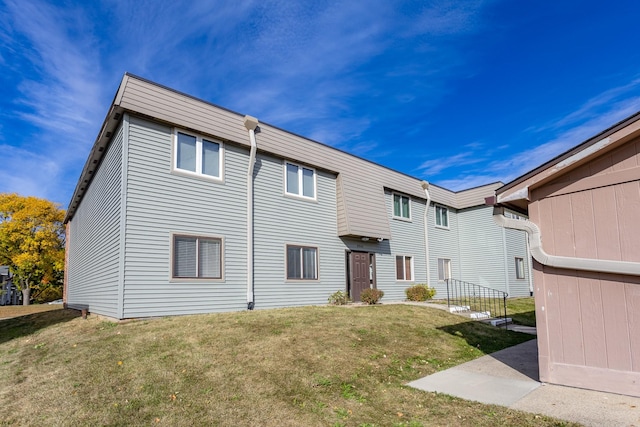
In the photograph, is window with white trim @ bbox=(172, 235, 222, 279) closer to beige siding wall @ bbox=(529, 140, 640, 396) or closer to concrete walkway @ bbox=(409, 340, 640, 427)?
concrete walkway @ bbox=(409, 340, 640, 427)

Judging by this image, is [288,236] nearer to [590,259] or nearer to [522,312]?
[590,259]

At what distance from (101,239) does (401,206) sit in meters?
12.6

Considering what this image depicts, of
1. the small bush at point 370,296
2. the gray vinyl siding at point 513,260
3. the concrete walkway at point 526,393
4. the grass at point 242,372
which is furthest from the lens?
the gray vinyl siding at point 513,260

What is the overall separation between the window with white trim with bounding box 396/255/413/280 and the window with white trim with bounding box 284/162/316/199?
19.3 ft

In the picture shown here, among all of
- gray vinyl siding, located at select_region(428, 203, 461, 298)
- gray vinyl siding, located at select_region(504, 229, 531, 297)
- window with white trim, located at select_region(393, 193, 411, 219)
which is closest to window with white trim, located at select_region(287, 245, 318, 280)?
window with white trim, located at select_region(393, 193, 411, 219)

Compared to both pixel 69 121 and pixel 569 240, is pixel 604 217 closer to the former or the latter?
pixel 569 240

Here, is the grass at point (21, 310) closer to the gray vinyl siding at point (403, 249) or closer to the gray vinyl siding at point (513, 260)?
the gray vinyl siding at point (403, 249)

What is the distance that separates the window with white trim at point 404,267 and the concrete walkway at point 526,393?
33.0 ft

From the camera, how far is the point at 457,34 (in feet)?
47.3

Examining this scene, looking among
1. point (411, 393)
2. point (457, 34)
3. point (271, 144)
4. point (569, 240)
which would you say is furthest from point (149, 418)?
point (457, 34)

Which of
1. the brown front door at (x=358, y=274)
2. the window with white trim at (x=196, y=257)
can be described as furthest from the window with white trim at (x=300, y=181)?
the window with white trim at (x=196, y=257)

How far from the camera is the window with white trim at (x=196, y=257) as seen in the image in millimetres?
10602

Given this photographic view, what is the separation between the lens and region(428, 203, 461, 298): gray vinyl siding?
19703mm

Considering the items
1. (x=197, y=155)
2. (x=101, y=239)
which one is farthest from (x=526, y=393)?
(x=101, y=239)
